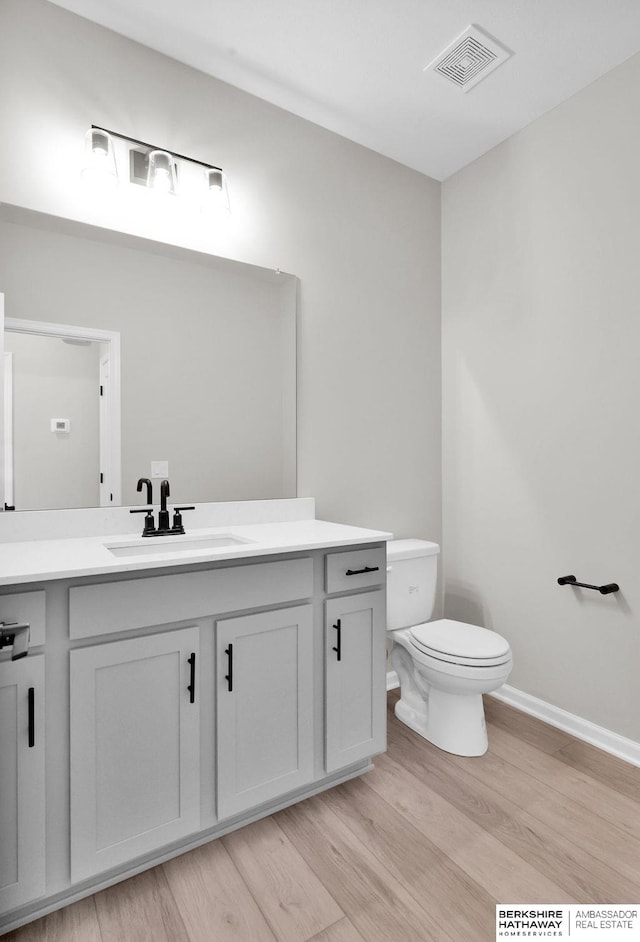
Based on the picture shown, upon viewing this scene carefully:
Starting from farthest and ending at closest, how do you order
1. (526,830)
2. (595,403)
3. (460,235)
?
1. (460,235)
2. (595,403)
3. (526,830)

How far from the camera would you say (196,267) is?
6.43ft

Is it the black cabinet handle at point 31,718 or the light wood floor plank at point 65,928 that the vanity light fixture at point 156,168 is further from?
the light wood floor plank at point 65,928

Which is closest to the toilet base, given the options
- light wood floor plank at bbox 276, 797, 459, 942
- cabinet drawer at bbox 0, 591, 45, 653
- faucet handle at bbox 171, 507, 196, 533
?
light wood floor plank at bbox 276, 797, 459, 942

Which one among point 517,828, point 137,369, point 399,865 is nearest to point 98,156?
point 137,369

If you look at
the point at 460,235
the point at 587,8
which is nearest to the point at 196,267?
the point at 460,235

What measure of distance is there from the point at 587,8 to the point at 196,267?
5.24 feet

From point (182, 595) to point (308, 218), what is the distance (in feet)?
5.65

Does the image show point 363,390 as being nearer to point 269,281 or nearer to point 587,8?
point 269,281

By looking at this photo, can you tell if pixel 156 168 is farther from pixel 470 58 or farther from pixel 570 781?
pixel 570 781

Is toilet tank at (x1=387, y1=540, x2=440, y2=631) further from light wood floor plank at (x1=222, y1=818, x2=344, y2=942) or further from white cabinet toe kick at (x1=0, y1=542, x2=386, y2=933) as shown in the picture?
light wood floor plank at (x1=222, y1=818, x2=344, y2=942)

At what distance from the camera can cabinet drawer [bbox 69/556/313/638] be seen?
4.15ft

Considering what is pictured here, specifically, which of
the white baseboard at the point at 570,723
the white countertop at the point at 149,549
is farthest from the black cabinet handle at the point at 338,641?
the white baseboard at the point at 570,723

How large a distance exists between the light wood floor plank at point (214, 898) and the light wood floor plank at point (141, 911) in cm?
2

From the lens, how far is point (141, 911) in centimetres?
128
